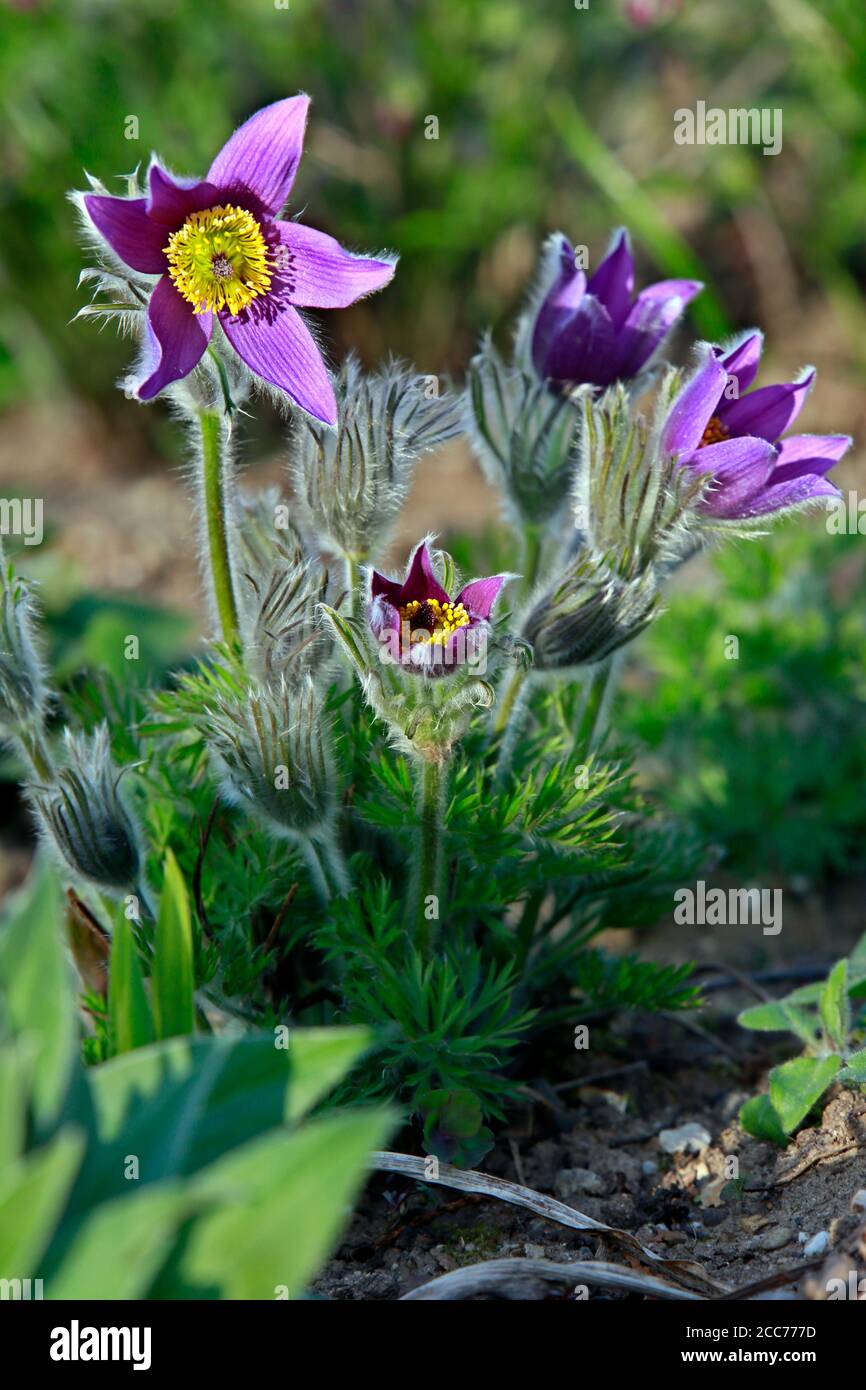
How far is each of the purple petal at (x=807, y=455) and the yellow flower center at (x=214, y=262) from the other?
70 centimetres

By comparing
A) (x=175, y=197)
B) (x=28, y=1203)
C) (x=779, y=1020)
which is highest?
(x=175, y=197)

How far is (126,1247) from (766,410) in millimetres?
1285

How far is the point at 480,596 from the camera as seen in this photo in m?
1.57

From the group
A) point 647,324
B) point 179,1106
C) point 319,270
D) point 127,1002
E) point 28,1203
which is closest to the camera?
point 28,1203

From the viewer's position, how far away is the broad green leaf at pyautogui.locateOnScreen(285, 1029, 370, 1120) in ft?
4.07

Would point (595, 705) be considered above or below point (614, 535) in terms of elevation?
below

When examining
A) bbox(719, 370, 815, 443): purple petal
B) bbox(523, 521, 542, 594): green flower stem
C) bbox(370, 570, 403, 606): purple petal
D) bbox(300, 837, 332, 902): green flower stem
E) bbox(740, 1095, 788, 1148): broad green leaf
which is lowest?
bbox(740, 1095, 788, 1148): broad green leaf

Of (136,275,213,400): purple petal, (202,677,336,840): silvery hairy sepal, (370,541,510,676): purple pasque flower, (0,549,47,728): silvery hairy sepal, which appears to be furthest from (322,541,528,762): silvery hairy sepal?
(0,549,47,728): silvery hairy sepal

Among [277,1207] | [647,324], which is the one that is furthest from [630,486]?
[277,1207]

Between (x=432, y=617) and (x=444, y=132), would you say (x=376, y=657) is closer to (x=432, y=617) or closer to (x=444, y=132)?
(x=432, y=617)

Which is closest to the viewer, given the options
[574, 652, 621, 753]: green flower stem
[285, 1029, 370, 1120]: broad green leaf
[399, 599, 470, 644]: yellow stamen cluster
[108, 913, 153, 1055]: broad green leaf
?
[285, 1029, 370, 1120]: broad green leaf

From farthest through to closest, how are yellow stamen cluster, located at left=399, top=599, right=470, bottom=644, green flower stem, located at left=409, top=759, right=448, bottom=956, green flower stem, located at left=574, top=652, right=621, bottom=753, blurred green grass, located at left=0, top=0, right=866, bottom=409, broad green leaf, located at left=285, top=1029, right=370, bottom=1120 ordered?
1. blurred green grass, located at left=0, top=0, right=866, bottom=409
2. green flower stem, located at left=574, top=652, right=621, bottom=753
3. green flower stem, located at left=409, top=759, right=448, bottom=956
4. yellow stamen cluster, located at left=399, top=599, right=470, bottom=644
5. broad green leaf, located at left=285, top=1029, right=370, bottom=1120

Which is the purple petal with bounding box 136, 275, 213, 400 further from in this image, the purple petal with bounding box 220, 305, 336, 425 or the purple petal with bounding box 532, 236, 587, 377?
the purple petal with bounding box 532, 236, 587, 377

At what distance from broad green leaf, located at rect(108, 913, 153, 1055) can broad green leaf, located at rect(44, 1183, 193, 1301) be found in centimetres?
33
